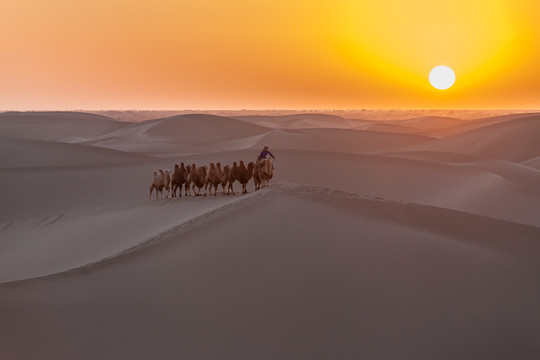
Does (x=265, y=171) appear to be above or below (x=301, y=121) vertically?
below

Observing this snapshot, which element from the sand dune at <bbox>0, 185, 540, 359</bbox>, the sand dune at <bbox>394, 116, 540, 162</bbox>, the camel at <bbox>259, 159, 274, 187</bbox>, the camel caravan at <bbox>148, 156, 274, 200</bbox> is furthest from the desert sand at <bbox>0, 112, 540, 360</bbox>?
the sand dune at <bbox>394, 116, 540, 162</bbox>

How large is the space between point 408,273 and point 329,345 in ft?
6.74

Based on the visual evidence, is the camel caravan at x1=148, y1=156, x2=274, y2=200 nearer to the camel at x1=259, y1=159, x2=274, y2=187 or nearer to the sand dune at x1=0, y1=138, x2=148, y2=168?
the camel at x1=259, y1=159, x2=274, y2=187

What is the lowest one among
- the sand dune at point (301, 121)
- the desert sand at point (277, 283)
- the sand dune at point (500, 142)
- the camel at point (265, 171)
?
the desert sand at point (277, 283)

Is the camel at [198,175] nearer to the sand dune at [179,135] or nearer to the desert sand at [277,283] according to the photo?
the desert sand at [277,283]

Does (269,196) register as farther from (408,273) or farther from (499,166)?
(499,166)

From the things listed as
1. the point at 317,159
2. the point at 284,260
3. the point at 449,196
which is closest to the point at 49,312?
the point at 284,260

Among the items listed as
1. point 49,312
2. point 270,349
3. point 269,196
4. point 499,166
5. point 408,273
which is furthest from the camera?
point 499,166

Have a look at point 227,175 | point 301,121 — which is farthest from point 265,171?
point 301,121

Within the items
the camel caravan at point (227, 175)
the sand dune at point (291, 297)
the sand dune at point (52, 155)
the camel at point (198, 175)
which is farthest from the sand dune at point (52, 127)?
the sand dune at point (291, 297)

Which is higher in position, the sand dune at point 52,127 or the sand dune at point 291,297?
the sand dune at point 52,127

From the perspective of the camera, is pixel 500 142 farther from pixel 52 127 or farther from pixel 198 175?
pixel 52 127

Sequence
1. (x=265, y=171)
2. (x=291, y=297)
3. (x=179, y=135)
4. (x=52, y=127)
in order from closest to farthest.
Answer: (x=291, y=297) → (x=265, y=171) → (x=179, y=135) → (x=52, y=127)

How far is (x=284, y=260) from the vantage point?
7684 mm
